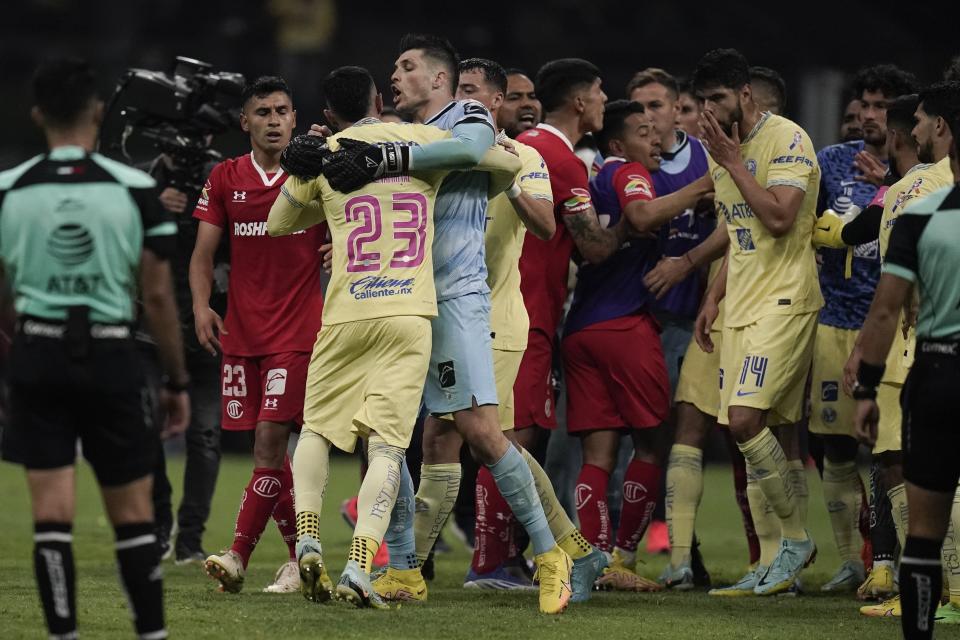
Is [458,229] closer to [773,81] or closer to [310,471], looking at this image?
[310,471]

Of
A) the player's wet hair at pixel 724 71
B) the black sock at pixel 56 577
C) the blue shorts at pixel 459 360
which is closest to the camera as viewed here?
the black sock at pixel 56 577

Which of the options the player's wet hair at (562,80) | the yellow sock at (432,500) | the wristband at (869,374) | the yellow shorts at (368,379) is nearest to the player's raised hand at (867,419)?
the wristband at (869,374)

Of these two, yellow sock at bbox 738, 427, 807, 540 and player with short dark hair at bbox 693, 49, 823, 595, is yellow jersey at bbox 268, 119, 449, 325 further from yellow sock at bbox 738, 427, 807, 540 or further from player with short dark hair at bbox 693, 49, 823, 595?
yellow sock at bbox 738, 427, 807, 540

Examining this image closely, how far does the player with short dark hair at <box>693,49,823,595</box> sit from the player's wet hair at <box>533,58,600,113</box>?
64 centimetres

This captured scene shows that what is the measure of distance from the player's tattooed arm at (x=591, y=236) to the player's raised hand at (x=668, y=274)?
0.97ft

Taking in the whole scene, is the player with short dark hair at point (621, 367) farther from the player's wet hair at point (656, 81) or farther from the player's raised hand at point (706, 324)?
the player's wet hair at point (656, 81)

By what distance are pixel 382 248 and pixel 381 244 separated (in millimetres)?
17

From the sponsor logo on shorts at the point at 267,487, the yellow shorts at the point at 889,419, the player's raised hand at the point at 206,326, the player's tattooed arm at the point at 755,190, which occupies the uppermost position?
the player's tattooed arm at the point at 755,190

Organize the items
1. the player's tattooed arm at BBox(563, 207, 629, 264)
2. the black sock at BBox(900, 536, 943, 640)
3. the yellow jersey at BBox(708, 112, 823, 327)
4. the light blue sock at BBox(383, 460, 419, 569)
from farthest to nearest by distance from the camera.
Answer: the player's tattooed arm at BBox(563, 207, 629, 264) < the yellow jersey at BBox(708, 112, 823, 327) < the light blue sock at BBox(383, 460, 419, 569) < the black sock at BBox(900, 536, 943, 640)

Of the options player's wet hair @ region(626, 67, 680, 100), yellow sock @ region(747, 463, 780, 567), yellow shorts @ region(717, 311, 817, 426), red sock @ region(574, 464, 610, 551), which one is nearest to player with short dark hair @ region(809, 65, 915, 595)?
yellow shorts @ region(717, 311, 817, 426)

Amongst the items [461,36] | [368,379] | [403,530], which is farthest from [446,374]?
[461,36]

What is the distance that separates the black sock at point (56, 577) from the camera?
473 centimetres

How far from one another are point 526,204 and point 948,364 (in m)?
2.46

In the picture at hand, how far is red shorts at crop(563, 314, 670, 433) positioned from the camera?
26.2ft
